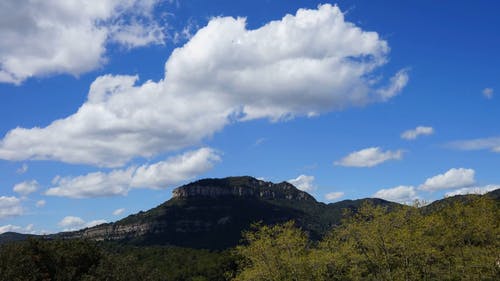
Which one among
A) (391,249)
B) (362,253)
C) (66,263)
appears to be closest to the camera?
(391,249)

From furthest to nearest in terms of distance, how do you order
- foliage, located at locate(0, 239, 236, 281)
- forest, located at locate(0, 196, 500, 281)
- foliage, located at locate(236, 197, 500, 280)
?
foliage, located at locate(236, 197, 500, 280)
forest, located at locate(0, 196, 500, 281)
foliage, located at locate(0, 239, 236, 281)

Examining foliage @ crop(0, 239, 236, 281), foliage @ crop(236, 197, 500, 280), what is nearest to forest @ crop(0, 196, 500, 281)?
foliage @ crop(236, 197, 500, 280)

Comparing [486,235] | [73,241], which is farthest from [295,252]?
[73,241]

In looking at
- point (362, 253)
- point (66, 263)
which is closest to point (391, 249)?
point (362, 253)

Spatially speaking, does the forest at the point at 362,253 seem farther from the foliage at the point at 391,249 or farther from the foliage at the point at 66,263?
the foliage at the point at 66,263

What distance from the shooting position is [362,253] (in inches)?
2403

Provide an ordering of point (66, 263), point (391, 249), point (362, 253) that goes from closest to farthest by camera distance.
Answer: point (391, 249)
point (362, 253)
point (66, 263)

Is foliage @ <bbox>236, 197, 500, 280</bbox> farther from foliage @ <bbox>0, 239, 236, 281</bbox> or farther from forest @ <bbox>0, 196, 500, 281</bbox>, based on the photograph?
foliage @ <bbox>0, 239, 236, 281</bbox>

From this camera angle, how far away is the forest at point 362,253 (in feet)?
180

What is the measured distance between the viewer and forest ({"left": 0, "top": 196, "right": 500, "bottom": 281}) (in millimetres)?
54938

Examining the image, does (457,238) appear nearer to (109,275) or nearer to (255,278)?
(255,278)

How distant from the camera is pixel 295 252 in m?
61.3

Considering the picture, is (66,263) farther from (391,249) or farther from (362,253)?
(391,249)

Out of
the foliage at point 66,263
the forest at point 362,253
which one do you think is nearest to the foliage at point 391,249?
the forest at point 362,253
